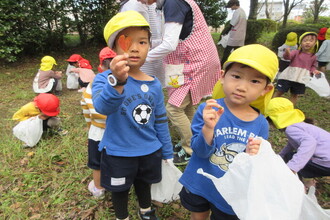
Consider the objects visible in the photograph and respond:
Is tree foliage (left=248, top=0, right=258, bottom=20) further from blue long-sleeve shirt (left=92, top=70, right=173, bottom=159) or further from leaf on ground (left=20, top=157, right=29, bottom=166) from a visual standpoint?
leaf on ground (left=20, top=157, right=29, bottom=166)

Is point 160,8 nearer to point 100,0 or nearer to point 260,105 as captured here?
point 260,105

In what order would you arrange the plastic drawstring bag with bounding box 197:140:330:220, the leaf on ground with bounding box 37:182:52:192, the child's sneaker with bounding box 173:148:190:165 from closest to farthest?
the plastic drawstring bag with bounding box 197:140:330:220, the leaf on ground with bounding box 37:182:52:192, the child's sneaker with bounding box 173:148:190:165

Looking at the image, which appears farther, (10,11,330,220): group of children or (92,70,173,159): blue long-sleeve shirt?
(92,70,173,159): blue long-sleeve shirt

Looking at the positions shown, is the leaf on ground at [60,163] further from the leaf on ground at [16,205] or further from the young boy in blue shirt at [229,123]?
the young boy in blue shirt at [229,123]

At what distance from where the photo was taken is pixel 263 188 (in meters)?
1.11

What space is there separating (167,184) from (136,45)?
1.12 meters

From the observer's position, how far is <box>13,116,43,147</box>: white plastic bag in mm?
2988

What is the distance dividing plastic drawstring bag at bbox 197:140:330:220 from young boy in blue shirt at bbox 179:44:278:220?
9cm

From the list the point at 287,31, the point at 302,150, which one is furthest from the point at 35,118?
the point at 287,31

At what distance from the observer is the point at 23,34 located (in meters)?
7.06

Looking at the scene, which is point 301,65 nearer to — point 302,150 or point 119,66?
point 302,150

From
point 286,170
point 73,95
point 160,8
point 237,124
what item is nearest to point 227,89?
point 237,124

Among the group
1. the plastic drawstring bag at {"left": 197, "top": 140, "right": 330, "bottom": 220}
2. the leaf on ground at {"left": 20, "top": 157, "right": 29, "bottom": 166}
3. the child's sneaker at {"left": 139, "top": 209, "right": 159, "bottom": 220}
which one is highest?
the plastic drawstring bag at {"left": 197, "top": 140, "right": 330, "bottom": 220}

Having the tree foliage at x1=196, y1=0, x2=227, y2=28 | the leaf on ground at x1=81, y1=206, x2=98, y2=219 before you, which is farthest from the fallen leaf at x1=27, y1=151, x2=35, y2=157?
the tree foliage at x1=196, y1=0, x2=227, y2=28
